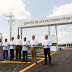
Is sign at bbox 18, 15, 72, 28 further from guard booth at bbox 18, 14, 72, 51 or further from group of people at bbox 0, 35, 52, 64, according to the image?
group of people at bbox 0, 35, 52, 64

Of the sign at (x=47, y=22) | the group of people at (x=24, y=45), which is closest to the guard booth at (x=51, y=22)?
the sign at (x=47, y=22)

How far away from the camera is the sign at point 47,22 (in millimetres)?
17462

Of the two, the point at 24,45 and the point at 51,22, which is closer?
the point at 24,45

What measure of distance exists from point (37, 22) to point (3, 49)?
10579mm

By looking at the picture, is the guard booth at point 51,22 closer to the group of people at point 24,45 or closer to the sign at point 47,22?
the sign at point 47,22

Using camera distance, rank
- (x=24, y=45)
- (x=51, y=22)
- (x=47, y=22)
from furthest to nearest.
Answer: (x=47, y=22)
(x=51, y=22)
(x=24, y=45)

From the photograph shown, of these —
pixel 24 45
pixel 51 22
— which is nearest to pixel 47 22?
pixel 51 22

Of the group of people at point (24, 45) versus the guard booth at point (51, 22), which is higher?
Result: the guard booth at point (51, 22)

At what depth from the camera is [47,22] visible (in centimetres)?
1867

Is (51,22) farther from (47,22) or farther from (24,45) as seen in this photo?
(24,45)

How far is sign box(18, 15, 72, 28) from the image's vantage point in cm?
1746

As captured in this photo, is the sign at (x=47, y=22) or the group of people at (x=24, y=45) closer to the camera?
the group of people at (x=24, y=45)

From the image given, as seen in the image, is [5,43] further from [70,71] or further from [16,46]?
[70,71]

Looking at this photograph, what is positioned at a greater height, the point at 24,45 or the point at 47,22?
the point at 47,22
